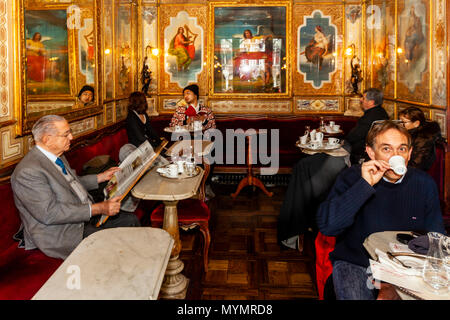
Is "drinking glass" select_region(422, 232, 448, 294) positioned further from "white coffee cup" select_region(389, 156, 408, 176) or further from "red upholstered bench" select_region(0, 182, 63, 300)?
"red upholstered bench" select_region(0, 182, 63, 300)

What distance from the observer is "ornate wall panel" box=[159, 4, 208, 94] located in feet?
28.7

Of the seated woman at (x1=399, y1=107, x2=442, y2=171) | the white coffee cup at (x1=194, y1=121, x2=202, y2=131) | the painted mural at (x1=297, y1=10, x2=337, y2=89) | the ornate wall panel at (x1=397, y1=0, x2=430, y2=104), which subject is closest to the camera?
the seated woman at (x1=399, y1=107, x2=442, y2=171)

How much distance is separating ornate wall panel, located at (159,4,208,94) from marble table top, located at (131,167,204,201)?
18.2 ft

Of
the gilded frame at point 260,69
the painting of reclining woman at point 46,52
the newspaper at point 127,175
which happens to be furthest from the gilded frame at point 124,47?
the newspaper at point 127,175

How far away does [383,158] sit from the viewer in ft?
7.69

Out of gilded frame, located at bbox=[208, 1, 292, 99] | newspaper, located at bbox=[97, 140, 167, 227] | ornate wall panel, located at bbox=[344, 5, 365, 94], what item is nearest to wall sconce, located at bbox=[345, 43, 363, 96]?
ornate wall panel, located at bbox=[344, 5, 365, 94]

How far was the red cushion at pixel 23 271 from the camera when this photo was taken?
96.5 inches

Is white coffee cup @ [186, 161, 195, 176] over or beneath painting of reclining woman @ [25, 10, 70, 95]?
beneath

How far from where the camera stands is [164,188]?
10.8ft

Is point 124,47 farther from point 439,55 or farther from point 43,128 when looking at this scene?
point 439,55

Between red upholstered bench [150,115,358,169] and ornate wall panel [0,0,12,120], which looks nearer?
ornate wall panel [0,0,12,120]

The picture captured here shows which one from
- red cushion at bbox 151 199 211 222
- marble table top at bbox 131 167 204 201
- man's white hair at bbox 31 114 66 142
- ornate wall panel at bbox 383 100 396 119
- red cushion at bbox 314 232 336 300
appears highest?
ornate wall panel at bbox 383 100 396 119

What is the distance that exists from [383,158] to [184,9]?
24.2 feet
